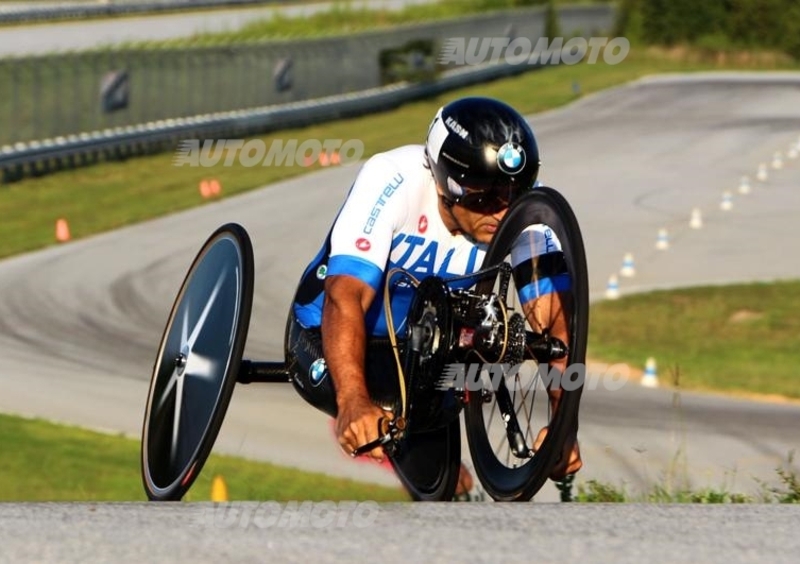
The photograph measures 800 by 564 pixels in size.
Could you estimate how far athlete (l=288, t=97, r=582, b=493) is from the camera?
16.9 ft

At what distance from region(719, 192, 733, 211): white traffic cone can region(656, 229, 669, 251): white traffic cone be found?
376 centimetres

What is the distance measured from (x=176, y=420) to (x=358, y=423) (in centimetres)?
126

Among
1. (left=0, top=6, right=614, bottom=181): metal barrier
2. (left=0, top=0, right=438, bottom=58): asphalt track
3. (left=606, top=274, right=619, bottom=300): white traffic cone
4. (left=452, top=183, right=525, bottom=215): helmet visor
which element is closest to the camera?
(left=452, top=183, right=525, bottom=215): helmet visor

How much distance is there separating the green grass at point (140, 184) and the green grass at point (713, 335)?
9856 mm

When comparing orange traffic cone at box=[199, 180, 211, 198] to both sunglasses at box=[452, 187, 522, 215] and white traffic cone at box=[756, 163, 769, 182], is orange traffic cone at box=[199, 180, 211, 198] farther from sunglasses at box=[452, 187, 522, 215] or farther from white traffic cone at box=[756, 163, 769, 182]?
sunglasses at box=[452, 187, 522, 215]

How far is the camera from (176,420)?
19.9 ft

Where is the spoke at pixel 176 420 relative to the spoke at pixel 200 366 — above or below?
below

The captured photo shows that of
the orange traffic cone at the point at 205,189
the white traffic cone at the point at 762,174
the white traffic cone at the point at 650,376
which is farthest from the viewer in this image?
the white traffic cone at the point at 762,174

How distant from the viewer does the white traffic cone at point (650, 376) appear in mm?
17125

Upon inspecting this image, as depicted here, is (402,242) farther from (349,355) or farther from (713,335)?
(713,335)

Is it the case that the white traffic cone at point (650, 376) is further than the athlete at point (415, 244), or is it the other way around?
the white traffic cone at point (650, 376)

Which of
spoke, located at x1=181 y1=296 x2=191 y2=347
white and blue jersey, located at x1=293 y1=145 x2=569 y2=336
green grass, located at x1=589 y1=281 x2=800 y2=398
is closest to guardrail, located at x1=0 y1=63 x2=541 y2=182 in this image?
green grass, located at x1=589 y1=281 x2=800 y2=398

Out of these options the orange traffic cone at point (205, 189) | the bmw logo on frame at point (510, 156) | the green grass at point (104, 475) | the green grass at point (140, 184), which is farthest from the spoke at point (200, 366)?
the orange traffic cone at point (205, 189)

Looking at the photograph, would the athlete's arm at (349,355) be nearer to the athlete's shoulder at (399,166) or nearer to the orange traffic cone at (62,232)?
the athlete's shoulder at (399,166)
